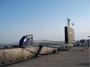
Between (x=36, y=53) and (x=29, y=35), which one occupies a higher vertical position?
(x=29, y=35)

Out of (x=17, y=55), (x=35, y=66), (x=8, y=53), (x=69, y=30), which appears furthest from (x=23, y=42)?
(x=69, y=30)

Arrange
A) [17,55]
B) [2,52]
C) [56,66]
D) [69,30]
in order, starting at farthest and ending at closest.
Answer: [69,30]
[17,55]
[2,52]
[56,66]

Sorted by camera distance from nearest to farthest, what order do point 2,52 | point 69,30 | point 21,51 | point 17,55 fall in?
point 2,52
point 17,55
point 21,51
point 69,30

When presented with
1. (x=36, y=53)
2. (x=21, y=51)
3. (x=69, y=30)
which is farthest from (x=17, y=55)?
(x=69, y=30)

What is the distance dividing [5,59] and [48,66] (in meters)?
5.72

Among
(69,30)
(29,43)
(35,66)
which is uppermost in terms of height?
(69,30)

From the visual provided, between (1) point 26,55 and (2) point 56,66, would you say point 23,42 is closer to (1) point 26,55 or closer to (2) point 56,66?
(1) point 26,55

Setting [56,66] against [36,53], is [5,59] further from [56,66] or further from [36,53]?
[36,53]

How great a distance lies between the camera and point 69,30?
45219 millimetres

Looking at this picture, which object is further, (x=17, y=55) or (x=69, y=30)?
(x=69, y=30)

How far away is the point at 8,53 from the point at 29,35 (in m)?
8.79

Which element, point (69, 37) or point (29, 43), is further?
point (69, 37)

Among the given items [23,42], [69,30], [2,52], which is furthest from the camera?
[69,30]

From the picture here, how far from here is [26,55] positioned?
2602 cm
